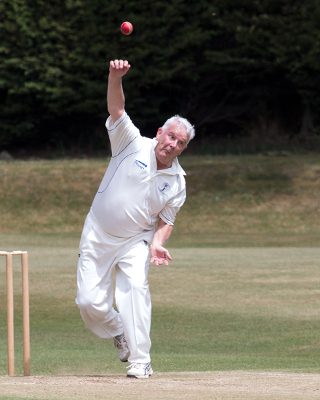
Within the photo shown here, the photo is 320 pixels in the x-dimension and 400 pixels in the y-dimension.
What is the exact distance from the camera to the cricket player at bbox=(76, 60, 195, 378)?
8.23 metres

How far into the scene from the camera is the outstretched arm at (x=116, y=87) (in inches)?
315

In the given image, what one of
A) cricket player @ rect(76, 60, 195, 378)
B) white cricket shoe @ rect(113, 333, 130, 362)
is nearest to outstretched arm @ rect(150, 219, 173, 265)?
cricket player @ rect(76, 60, 195, 378)

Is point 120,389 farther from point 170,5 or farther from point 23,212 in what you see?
point 170,5

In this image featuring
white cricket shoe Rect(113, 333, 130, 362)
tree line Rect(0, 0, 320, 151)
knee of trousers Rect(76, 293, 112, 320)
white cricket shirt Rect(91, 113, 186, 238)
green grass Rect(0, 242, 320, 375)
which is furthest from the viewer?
tree line Rect(0, 0, 320, 151)

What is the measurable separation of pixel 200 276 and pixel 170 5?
15.0 metres

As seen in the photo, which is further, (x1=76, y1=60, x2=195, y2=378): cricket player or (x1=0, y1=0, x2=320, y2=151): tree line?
(x1=0, y1=0, x2=320, y2=151): tree line

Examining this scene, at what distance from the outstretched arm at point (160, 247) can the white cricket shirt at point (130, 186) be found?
81mm

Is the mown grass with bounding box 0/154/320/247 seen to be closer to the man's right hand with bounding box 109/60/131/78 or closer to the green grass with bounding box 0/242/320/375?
the green grass with bounding box 0/242/320/375

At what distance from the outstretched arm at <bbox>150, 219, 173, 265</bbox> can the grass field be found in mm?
1785

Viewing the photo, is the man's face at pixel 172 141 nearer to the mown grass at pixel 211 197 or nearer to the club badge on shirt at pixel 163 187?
the club badge on shirt at pixel 163 187

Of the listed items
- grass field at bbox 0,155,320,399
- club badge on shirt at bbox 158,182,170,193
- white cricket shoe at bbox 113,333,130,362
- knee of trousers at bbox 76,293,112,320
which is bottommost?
grass field at bbox 0,155,320,399

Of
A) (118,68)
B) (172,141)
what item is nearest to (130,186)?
(172,141)

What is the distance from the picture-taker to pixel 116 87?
8.08 metres

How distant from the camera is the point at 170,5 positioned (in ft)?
99.3
